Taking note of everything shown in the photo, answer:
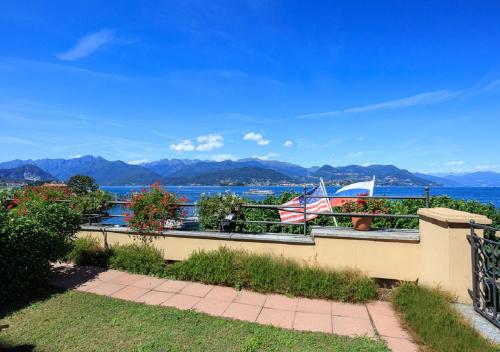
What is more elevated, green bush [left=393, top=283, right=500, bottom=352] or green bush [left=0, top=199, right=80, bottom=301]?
green bush [left=0, top=199, right=80, bottom=301]

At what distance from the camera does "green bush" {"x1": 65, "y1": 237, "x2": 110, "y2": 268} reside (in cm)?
612

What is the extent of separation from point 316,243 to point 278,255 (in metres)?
0.73

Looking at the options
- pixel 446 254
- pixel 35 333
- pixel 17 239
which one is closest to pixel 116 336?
pixel 35 333

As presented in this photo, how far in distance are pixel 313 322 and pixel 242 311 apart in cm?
99

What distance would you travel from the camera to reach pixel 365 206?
5.38 m

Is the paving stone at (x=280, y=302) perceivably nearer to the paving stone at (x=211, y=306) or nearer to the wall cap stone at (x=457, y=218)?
the paving stone at (x=211, y=306)

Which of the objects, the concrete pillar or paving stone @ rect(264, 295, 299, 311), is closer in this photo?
the concrete pillar

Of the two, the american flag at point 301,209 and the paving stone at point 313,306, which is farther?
the american flag at point 301,209

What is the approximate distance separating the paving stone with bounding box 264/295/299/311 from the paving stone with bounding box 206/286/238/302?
56 centimetres

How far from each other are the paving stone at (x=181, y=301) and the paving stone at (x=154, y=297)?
0.09 metres

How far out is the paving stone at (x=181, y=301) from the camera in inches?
167

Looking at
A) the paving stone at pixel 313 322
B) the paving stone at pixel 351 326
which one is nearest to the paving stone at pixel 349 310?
the paving stone at pixel 351 326

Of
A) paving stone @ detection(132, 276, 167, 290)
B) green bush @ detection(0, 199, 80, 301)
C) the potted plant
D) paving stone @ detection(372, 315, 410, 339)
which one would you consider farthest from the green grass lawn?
the potted plant

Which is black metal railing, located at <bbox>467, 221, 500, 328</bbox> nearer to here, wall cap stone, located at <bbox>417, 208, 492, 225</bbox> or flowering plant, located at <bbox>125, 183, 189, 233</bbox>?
wall cap stone, located at <bbox>417, 208, 492, 225</bbox>
